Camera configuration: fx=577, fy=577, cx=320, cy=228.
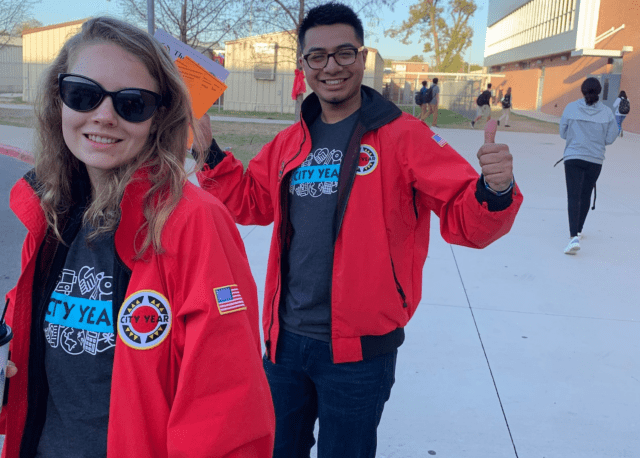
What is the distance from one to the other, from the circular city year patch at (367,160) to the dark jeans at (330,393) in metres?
0.63

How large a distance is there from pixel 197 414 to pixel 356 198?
3.43ft

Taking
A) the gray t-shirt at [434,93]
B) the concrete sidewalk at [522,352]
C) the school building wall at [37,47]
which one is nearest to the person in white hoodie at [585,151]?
the concrete sidewalk at [522,352]

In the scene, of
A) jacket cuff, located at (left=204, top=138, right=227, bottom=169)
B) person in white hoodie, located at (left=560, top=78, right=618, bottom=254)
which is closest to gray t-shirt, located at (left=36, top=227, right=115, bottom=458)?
jacket cuff, located at (left=204, top=138, right=227, bottom=169)

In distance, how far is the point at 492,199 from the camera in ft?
6.02

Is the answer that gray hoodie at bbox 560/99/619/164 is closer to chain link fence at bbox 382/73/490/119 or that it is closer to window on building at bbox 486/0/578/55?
chain link fence at bbox 382/73/490/119

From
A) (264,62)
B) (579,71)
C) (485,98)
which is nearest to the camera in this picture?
(485,98)

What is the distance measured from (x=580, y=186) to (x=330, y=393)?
5.34m

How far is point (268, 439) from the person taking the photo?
4.09 feet

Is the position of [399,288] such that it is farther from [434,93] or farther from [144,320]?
[434,93]

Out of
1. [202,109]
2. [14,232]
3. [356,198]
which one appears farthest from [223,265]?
[14,232]

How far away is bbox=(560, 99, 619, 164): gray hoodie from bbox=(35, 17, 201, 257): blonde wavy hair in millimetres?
5878

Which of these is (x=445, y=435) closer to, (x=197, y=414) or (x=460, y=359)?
(x=460, y=359)

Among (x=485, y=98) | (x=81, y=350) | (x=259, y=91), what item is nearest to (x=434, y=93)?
(x=485, y=98)

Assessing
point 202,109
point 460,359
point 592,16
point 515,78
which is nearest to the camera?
point 202,109
